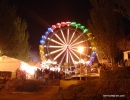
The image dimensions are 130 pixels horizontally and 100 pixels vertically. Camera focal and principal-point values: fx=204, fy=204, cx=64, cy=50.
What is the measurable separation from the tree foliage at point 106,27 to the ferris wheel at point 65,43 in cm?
1084

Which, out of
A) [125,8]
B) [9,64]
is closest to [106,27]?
[125,8]

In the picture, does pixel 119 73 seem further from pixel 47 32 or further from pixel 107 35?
pixel 47 32

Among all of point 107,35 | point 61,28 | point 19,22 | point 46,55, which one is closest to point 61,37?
point 61,28

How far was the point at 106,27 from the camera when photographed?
69.1ft

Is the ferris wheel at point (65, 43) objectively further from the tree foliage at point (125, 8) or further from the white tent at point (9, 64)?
the tree foliage at point (125, 8)

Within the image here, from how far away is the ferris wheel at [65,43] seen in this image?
3400 centimetres

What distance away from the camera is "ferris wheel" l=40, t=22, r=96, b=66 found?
34000mm

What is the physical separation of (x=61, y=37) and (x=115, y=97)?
2733cm

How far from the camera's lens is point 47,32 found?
34531mm

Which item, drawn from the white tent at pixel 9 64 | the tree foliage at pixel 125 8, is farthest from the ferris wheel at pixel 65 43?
the tree foliage at pixel 125 8

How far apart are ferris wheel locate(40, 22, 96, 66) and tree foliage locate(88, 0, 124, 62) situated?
1084 centimetres

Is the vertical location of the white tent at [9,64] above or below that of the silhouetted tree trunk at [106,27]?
below

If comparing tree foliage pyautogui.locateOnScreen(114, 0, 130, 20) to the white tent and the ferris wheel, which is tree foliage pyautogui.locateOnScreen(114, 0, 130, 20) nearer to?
the white tent

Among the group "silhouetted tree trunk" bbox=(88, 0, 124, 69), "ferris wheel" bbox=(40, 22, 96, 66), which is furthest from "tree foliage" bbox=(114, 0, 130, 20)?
"ferris wheel" bbox=(40, 22, 96, 66)
